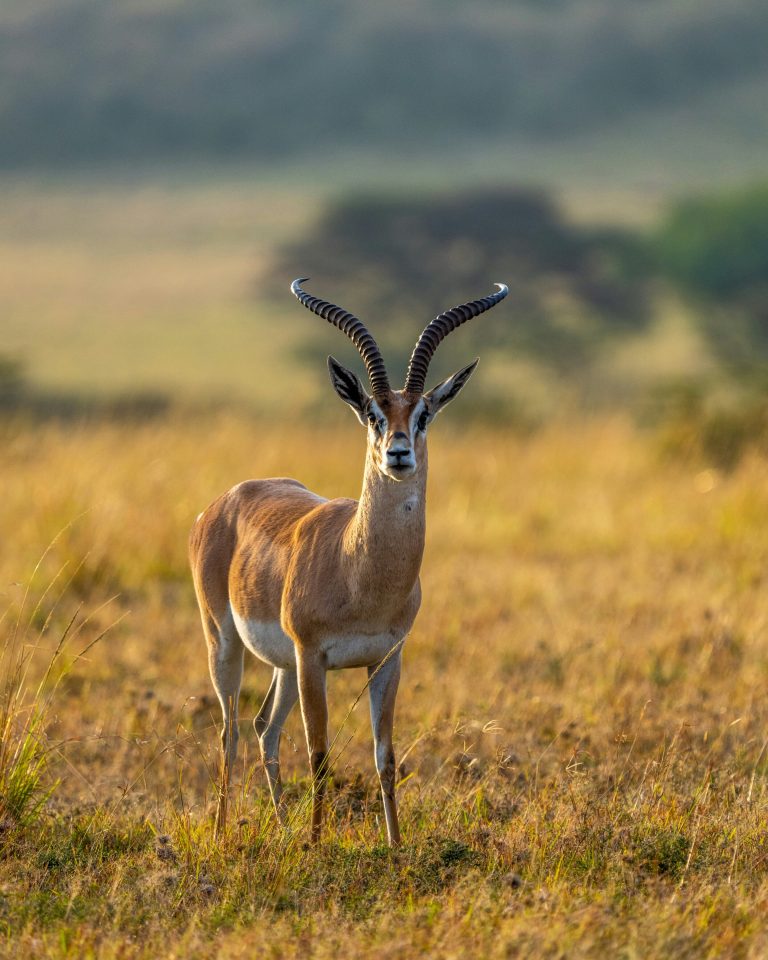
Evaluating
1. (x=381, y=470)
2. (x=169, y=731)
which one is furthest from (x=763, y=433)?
(x=381, y=470)

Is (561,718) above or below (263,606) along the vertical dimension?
below

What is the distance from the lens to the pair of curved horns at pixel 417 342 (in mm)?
5344

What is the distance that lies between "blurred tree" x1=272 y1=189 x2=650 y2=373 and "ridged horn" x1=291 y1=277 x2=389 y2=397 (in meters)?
30.4

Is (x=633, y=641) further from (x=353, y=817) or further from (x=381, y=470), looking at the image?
(x=381, y=470)

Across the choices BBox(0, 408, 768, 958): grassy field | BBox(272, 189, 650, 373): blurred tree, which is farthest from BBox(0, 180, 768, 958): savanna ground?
BBox(272, 189, 650, 373): blurred tree

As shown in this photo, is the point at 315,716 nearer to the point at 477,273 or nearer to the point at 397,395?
the point at 397,395

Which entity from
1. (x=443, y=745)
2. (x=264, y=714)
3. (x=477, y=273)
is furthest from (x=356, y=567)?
(x=477, y=273)

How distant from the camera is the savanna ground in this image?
190 inches

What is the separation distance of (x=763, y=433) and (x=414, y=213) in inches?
821

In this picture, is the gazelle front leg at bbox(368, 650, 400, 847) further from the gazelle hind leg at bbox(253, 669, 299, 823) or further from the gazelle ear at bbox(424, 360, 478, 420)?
the gazelle ear at bbox(424, 360, 478, 420)

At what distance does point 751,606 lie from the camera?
10.5 meters

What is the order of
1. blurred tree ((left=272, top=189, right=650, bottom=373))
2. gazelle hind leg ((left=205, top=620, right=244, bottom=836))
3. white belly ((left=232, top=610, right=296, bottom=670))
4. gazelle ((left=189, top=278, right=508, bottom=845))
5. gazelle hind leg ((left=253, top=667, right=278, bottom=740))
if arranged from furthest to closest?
blurred tree ((left=272, top=189, right=650, bottom=373)) < gazelle hind leg ((left=253, top=667, right=278, bottom=740)) < gazelle hind leg ((left=205, top=620, right=244, bottom=836)) < white belly ((left=232, top=610, right=296, bottom=670)) < gazelle ((left=189, top=278, right=508, bottom=845))

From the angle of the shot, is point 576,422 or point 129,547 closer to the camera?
point 129,547

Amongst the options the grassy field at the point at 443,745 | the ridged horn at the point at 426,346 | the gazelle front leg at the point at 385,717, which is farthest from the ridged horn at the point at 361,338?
the grassy field at the point at 443,745
